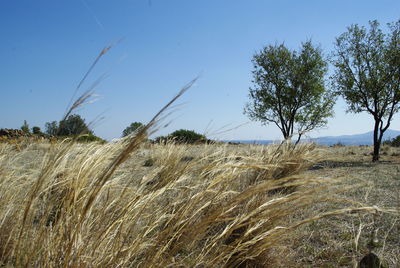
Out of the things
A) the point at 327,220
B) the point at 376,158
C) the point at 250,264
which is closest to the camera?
the point at 250,264

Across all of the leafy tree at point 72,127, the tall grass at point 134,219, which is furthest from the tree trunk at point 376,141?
the leafy tree at point 72,127

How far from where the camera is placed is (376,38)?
39.1 ft

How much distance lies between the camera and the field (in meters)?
1.00

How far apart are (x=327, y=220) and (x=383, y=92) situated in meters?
11.1

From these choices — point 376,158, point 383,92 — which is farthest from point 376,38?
point 376,158

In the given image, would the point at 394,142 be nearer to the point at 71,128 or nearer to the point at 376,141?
the point at 376,141

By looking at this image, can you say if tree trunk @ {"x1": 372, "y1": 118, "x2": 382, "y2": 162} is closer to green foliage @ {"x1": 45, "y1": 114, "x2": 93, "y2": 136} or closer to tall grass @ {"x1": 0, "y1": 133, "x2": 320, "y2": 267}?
tall grass @ {"x1": 0, "y1": 133, "x2": 320, "y2": 267}

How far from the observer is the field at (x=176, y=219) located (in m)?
1.00

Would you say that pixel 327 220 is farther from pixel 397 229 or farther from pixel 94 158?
pixel 94 158

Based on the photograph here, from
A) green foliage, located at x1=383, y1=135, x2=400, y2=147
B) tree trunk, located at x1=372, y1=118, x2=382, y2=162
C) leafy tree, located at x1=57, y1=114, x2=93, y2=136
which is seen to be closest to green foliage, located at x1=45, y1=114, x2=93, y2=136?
leafy tree, located at x1=57, y1=114, x2=93, y2=136

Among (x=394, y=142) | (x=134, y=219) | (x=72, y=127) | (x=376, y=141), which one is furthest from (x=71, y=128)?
(x=394, y=142)

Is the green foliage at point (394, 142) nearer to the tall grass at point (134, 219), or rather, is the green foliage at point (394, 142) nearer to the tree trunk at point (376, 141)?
the tree trunk at point (376, 141)

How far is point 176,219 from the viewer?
Result: 48.8 inches

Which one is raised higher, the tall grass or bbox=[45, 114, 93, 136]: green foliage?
bbox=[45, 114, 93, 136]: green foliage
